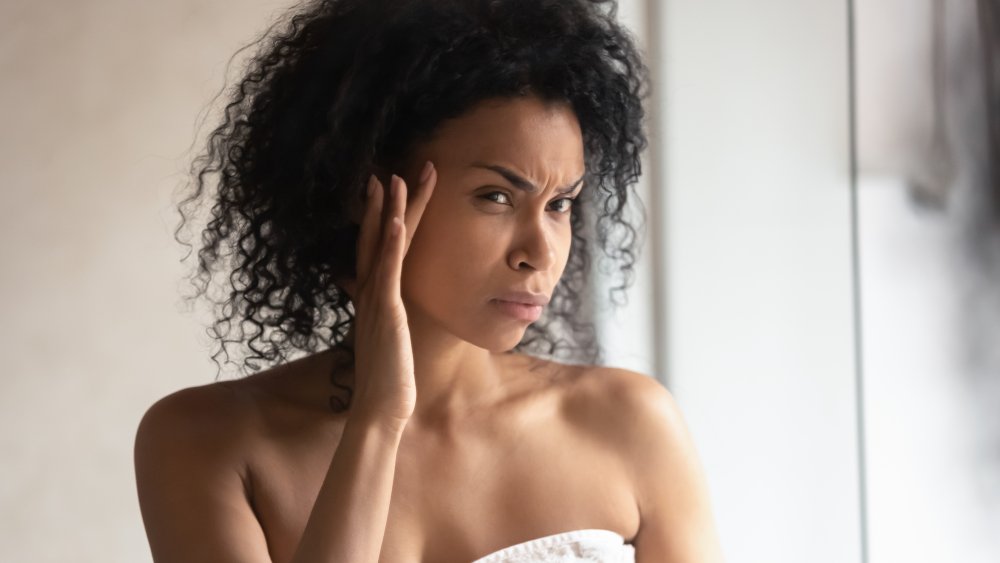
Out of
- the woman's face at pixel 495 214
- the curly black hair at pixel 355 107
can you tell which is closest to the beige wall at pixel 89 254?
the curly black hair at pixel 355 107

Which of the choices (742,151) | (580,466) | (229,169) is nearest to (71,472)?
(229,169)

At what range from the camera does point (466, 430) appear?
1542 mm

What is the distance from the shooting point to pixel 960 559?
2.04 m

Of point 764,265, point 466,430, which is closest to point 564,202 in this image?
point 466,430

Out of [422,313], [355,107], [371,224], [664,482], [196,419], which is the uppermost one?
[355,107]

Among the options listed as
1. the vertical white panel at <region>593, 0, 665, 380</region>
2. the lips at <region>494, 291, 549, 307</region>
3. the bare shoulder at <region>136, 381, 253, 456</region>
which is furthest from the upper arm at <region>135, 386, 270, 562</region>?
the vertical white panel at <region>593, 0, 665, 380</region>

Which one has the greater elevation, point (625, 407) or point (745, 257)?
point (745, 257)

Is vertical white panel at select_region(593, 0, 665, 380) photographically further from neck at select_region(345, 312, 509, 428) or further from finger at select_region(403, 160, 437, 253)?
finger at select_region(403, 160, 437, 253)

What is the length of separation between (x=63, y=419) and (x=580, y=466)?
1237 millimetres

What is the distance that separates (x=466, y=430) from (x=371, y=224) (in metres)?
0.33

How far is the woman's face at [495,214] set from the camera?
4.38ft

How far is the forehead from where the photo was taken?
4.38ft

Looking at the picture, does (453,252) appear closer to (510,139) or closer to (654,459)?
(510,139)

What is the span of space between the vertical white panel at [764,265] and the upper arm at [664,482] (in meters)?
1.00
